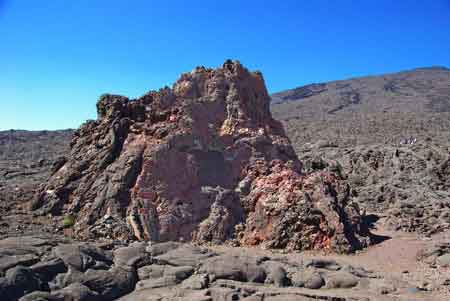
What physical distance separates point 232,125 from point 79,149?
5.20 meters

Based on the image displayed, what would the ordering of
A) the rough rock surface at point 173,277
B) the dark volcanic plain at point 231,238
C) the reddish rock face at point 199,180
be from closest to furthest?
the rough rock surface at point 173,277
the dark volcanic plain at point 231,238
the reddish rock face at point 199,180

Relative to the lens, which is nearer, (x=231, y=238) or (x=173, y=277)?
(x=173, y=277)

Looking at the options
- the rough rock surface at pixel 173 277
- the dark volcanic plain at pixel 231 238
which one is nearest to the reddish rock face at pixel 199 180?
the dark volcanic plain at pixel 231 238

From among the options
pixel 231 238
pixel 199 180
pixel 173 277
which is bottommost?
pixel 173 277

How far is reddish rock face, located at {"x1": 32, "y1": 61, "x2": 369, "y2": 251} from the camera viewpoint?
1349 centimetres

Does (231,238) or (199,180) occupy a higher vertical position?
(199,180)

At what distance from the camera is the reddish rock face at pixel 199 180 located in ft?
44.3

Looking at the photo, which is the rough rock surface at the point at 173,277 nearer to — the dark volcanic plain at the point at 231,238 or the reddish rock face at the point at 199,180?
the dark volcanic plain at the point at 231,238

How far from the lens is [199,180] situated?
1454cm

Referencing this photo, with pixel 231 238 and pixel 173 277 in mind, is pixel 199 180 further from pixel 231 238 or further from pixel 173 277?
pixel 173 277

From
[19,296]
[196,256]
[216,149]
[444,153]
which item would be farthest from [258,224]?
[444,153]

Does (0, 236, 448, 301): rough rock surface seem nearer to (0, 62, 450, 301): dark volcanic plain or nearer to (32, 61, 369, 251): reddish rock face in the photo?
(0, 62, 450, 301): dark volcanic plain

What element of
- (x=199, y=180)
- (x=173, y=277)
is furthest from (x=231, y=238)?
(x=173, y=277)

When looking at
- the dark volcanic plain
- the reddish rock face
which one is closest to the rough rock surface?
the dark volcanic plain
